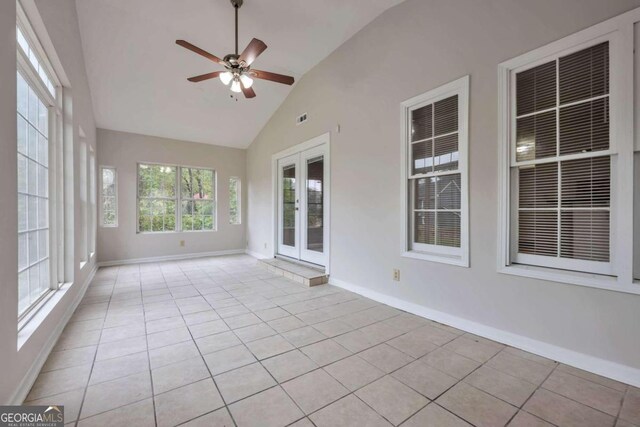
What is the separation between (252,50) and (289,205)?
10.3 feet

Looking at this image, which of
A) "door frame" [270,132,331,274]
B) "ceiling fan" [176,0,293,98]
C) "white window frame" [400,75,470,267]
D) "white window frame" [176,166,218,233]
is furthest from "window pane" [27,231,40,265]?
"white window frame" [176,166,218,233]

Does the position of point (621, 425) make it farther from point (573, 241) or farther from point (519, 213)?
point (519, 213)

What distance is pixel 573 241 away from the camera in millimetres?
2121

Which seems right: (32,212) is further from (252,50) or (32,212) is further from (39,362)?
(252,50)

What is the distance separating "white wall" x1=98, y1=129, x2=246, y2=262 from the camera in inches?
223

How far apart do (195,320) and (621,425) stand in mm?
3216

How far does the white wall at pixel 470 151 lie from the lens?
2.00 metres

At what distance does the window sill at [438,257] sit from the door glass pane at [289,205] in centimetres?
276

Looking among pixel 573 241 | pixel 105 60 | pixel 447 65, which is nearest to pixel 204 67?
pixel 105 60

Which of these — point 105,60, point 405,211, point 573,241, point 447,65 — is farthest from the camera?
point 105,60

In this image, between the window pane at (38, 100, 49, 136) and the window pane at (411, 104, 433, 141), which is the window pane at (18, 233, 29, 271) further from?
the window pane at (411, 104, 433, 141)

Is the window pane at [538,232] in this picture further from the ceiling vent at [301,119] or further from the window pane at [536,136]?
the ceiling vent at [301,119]

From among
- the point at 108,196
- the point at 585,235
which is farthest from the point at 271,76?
the point at 108,196

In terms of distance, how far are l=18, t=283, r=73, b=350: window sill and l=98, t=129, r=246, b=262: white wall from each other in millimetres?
3275
